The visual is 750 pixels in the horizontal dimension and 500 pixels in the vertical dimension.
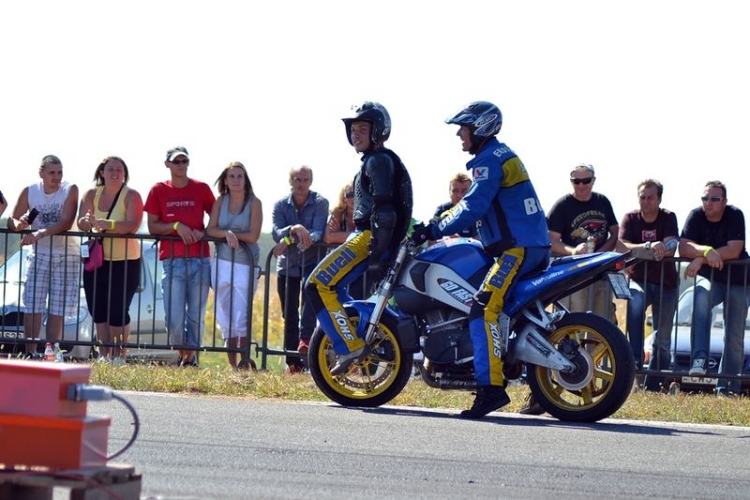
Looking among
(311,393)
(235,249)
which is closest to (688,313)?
(235,249)

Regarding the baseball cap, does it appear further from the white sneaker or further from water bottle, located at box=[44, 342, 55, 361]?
the white sneaker

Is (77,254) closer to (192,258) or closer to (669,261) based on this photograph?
(192,258)

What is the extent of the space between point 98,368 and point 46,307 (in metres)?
2.69

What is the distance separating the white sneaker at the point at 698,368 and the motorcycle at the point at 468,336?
2.10 m

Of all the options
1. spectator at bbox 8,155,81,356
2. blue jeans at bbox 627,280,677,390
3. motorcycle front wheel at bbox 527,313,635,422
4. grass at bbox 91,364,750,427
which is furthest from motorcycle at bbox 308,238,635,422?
spectator at bbox 8,155,81,356

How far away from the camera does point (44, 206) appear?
14.6 m

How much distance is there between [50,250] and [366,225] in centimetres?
477

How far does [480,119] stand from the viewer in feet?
A: 34.4

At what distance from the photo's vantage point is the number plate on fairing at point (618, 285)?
10.3 meters

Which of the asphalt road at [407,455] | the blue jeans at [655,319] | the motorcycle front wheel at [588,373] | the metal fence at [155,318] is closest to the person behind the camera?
the asphalt road at [407,455]

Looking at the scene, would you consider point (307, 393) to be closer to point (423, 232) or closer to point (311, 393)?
point (311, 393)

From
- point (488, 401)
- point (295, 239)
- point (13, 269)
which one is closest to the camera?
point (488, 401)

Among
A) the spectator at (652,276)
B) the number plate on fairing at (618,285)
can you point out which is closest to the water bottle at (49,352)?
the spectator at (652,276)

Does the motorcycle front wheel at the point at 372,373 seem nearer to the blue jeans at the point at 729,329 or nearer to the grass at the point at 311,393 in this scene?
the grass at the point at 311,393
